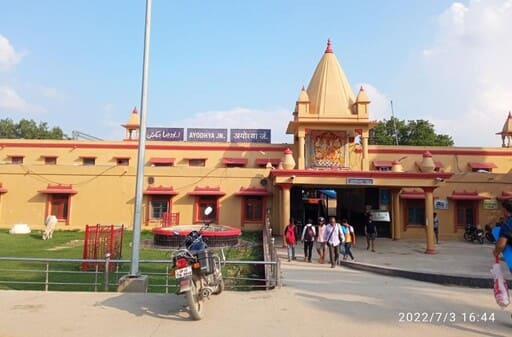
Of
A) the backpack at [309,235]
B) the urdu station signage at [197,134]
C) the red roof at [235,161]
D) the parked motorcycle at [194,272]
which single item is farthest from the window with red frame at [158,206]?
the parked motorcycle at [194,272]

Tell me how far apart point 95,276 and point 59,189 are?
1498 cm

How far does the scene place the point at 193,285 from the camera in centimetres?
514

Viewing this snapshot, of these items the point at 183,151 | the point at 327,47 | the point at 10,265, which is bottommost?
the point at 10,265

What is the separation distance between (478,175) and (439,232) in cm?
404

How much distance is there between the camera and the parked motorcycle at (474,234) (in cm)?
1872

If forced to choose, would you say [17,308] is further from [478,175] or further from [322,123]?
[478,175]

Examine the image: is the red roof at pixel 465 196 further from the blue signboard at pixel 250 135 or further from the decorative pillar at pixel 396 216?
the blue signboard at pixel 250 135

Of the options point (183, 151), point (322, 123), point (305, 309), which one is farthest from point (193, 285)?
point (183, 151)

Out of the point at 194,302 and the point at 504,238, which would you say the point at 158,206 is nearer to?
the point at 194,302

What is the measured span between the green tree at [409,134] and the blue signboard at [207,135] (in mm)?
19842

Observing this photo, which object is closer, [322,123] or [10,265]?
[10,265]

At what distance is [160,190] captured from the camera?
20.3 metres

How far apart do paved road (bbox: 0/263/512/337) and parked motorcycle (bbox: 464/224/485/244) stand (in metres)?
13.6

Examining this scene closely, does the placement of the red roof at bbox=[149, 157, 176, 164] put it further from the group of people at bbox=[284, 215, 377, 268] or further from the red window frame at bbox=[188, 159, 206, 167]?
the group of people at bbox=[284, 215, 377, 268]
